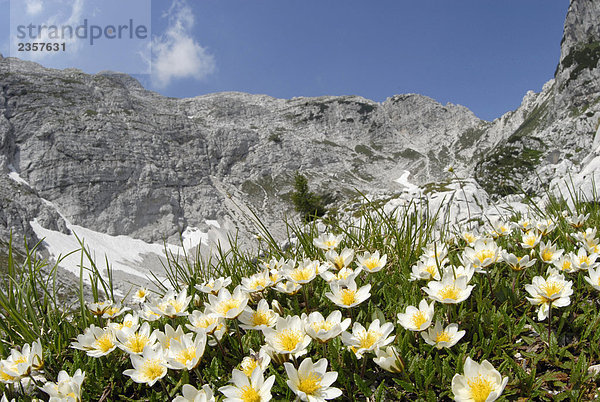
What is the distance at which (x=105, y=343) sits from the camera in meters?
1.80

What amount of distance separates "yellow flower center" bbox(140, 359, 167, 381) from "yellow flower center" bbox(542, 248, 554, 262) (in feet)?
8.64

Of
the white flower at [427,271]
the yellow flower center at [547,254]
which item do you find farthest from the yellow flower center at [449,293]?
the yellow flower center at [547,254]

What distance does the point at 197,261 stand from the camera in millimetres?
3770

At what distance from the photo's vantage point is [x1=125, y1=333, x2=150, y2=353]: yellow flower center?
1.74 m

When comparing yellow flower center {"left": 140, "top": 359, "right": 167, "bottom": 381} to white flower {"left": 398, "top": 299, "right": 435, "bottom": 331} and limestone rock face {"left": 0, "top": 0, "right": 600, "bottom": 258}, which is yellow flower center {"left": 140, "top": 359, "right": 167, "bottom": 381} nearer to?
white flower {"left": 398, "top": 299, "right": 435, "bottom": 331}

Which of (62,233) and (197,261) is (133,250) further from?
(197,261)

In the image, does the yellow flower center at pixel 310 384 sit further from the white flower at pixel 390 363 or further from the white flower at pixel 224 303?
the white flower at pixel 224 303

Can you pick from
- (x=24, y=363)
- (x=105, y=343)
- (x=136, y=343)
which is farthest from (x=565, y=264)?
(x=24, y=363)

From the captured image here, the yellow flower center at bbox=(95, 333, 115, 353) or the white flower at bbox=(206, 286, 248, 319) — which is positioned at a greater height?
the white flower at bbox=(206, 286, 248, 319)

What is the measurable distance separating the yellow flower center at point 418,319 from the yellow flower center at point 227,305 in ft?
3.25

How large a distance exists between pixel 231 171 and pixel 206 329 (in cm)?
12912

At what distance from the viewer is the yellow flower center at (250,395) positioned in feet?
4.23

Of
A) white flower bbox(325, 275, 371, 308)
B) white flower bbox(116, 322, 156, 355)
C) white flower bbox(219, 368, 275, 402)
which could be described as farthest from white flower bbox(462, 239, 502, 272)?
white flower bbox(116, 322, 156, 355)

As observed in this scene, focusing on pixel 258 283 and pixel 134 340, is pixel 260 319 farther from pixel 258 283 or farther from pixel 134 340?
pixel 134 340
